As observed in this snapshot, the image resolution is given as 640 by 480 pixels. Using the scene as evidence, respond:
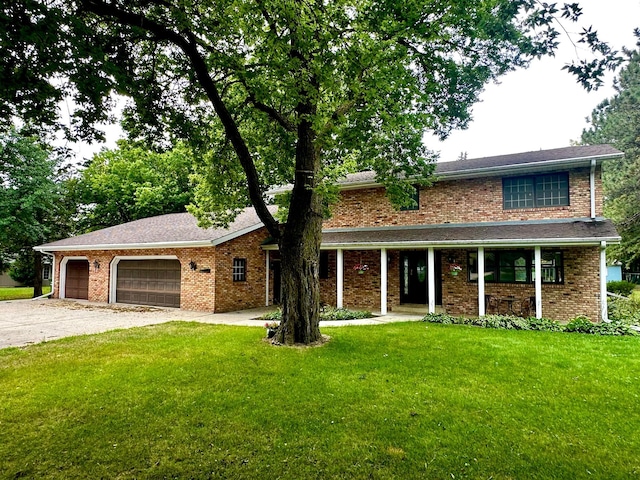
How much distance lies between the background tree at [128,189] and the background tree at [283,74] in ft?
60.7

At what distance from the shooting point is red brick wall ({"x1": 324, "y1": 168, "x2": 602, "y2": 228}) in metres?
11.8

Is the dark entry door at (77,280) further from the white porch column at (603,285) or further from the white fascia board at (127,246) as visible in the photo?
the white porch column at (603,285)

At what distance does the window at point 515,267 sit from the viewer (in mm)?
11805

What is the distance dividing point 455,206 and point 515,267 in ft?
9.48

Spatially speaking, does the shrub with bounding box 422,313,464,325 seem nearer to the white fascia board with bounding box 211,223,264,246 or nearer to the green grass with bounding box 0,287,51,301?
the white fascia board with bounding box 211,223,264,246

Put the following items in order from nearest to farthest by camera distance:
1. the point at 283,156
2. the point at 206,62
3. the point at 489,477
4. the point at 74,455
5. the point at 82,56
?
the point at 489,477 → the point at 74,455 → the point at 82,56 → the point at 206,62 → the point at 283,156

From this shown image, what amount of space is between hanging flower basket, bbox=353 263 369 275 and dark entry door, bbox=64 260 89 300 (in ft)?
45.6

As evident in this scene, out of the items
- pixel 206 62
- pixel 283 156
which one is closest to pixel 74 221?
pixel 283 156

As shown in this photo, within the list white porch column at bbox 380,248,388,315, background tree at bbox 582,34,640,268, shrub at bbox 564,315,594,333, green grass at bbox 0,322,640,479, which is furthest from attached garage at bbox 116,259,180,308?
background tree at bbox 582,34,640,268

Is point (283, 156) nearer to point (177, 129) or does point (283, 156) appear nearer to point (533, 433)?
point (177, 129)

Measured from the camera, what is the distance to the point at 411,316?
12664mm

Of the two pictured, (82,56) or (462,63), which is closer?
(82,56)

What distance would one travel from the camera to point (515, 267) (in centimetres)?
1239

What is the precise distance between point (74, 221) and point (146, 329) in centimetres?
2107
